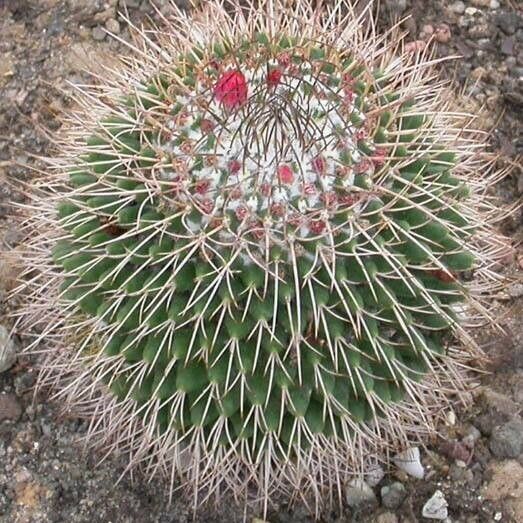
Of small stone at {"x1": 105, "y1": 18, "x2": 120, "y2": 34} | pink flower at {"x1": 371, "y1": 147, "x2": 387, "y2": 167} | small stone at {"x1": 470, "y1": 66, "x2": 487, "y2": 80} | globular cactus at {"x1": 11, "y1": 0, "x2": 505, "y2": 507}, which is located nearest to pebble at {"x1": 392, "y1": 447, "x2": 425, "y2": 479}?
globular cactus at {"x1": 11, "y1": 0, "x2": 505, "y2": 507}

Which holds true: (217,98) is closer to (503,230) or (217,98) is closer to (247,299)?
(247,299)

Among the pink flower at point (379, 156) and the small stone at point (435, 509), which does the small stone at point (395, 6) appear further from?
the small stone at point (435, 509)

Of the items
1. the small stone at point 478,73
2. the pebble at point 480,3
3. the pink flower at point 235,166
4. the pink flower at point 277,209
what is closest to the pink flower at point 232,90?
the pink flower at point 235,166

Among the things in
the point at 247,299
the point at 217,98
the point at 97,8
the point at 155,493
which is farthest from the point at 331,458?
the point at 97,8

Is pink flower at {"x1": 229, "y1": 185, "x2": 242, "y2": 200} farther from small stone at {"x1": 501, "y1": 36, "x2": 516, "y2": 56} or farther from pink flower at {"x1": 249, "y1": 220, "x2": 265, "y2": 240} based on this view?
small stone at {"x1": 501, "y1": 36, "x2": 516, "y2": 56}

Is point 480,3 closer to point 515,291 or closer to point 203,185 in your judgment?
point 515,291

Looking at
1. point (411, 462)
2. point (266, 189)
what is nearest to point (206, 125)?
point (266, 189)
